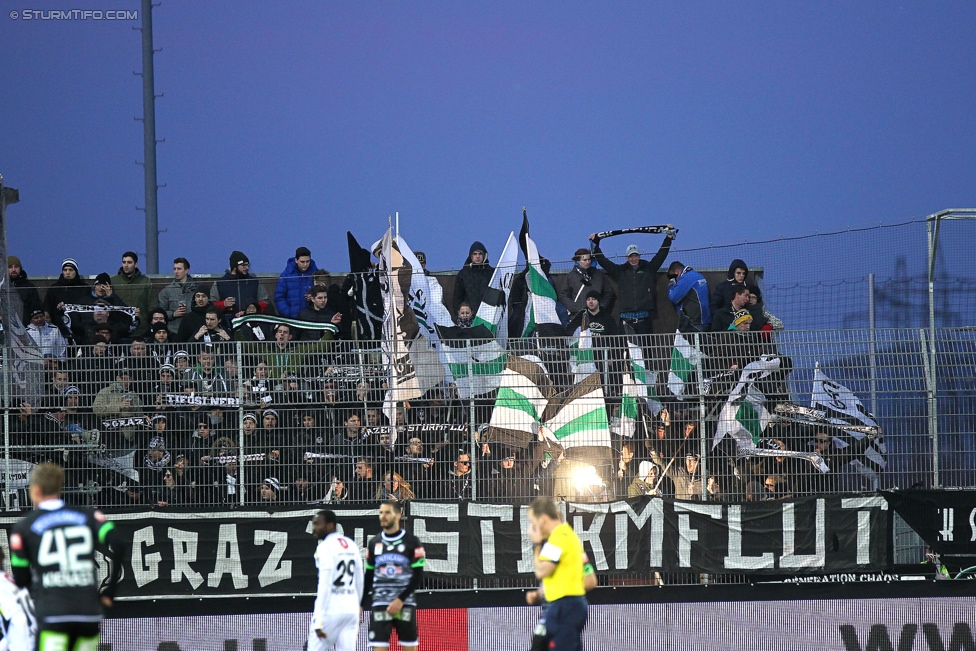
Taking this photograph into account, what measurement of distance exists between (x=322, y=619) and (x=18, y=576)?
3.23 meters

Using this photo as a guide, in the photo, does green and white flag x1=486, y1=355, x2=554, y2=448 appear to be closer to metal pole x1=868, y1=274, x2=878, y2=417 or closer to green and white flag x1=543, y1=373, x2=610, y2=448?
green and white flag x1=543, y1=373, x2=610, y2=448

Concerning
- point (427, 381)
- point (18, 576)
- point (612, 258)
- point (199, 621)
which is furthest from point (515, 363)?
point (18, 576)

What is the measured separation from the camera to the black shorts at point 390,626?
34.1ft

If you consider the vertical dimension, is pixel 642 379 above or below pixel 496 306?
below

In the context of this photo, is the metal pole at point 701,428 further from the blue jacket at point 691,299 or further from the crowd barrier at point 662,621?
the blue jacket at point 691,299

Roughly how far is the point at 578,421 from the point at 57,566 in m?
5.98

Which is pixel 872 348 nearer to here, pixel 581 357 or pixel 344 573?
pixel 581 357

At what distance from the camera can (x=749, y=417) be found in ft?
39.9

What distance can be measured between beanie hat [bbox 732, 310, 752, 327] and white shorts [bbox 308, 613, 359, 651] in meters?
5.66

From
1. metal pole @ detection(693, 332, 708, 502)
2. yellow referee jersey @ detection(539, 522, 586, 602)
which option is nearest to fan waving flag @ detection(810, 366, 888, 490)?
metal pole @ detection(693, 332, 708, 502)

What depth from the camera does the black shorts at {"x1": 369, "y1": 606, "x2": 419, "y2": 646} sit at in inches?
409

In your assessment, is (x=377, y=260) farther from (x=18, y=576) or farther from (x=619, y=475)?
(x=18, y=576)

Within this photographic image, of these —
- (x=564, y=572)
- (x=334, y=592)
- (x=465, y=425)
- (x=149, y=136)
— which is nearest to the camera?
(x=564, y=572)

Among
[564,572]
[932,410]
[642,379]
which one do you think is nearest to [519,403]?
[642,379]
